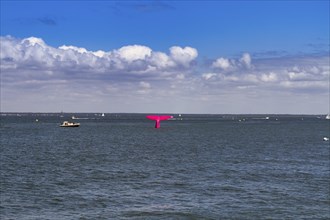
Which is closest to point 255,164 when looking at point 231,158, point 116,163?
point 231,158

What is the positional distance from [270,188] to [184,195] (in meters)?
9.67

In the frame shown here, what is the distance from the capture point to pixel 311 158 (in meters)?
76.9

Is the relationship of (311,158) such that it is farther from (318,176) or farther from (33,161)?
(33,161)

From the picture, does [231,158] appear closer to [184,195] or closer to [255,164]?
[255,164]

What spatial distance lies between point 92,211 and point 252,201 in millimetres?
14001

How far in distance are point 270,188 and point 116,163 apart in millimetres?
29235

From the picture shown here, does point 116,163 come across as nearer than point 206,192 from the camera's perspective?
No

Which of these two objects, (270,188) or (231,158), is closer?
(270,188)

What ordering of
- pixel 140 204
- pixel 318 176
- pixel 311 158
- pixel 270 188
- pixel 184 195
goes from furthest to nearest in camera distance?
1. pixel 311 158
2. pixel 318 176
3. pixel 270 188
4. pixel 184 195
5. pixel 140 204

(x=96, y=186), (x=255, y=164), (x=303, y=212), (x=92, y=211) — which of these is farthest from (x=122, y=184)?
(x=255, y=164)

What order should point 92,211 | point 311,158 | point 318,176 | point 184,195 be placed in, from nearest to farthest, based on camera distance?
point 92,211 → point 184,195 → point 318,176 → point 311,158

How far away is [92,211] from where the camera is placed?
37.2m

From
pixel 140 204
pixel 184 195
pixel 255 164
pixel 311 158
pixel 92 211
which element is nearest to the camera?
pixel 92 211

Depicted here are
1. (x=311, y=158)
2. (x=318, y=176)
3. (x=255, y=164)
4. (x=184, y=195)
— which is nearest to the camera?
(x=184, y=195)
